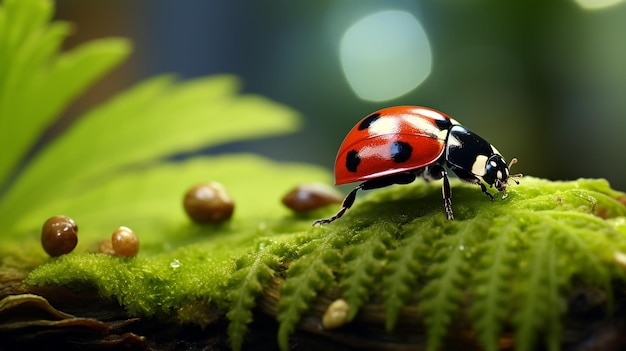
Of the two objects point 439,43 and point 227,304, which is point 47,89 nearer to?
point 227,304

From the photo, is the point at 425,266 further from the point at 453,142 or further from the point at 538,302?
the point at 453,142

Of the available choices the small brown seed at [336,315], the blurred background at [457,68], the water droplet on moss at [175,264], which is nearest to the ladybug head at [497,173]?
the small brown seed at [336,315]

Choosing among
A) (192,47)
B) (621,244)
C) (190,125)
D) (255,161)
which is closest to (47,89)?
(190,125)

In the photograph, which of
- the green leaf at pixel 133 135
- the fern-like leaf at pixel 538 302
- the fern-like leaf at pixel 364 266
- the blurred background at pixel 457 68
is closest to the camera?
the fern-like leaf at pixel 538 302

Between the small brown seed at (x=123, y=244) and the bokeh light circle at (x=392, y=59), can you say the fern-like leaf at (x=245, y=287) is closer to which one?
the small brown seed at (x=123, y=244)

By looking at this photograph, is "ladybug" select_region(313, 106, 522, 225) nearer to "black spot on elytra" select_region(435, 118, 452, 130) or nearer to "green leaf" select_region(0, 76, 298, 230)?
"black spot on elytra" select_region(435, 118, 452, 130)

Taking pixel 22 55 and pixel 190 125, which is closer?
pixel 22 55

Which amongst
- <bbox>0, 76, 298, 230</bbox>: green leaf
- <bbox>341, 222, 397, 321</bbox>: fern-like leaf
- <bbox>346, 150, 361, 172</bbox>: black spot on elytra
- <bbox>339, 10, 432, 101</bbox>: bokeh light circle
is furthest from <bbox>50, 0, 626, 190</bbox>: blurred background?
<bbox>341, 222, 397, 321</bbox>: fern-like leaf
